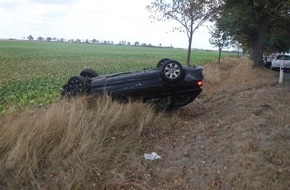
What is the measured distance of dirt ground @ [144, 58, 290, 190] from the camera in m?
5.66

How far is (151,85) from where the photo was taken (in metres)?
9.77

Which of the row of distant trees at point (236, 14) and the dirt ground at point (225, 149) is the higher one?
the row of distant trees at point (236, 14)

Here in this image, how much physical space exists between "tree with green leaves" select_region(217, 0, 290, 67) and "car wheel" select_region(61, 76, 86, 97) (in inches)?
719

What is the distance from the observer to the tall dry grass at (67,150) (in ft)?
18.1

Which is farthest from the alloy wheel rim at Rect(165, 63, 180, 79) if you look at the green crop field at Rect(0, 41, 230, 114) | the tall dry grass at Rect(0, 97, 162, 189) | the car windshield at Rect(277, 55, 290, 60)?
the car windshield at Rect(277, 55, 290, 60)

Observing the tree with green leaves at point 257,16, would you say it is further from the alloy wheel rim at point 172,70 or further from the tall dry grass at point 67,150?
the tall dry grass at point 67,150

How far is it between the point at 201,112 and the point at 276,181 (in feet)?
19.5

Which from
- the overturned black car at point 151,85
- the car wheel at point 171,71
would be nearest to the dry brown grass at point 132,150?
the overturned black car at point 151,85

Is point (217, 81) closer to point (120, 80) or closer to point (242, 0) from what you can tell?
point (242, 0)

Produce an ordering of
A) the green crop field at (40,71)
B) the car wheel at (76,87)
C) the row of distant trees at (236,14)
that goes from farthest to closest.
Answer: the row of distant trees at (236,14)
the green crop field at (40,71)
the car wheel at (76,87)

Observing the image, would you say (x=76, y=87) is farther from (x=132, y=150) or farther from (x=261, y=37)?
(x=261, y=37)

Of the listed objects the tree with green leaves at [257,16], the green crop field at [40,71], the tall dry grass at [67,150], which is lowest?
the green crop field at [40,71]

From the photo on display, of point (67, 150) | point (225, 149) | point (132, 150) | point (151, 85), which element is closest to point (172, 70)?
point (151, 85)

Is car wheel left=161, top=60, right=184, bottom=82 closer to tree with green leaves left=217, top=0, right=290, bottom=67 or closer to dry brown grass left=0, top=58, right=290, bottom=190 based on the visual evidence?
dry brown grass left=0, top=58, right=290, bottom=190
